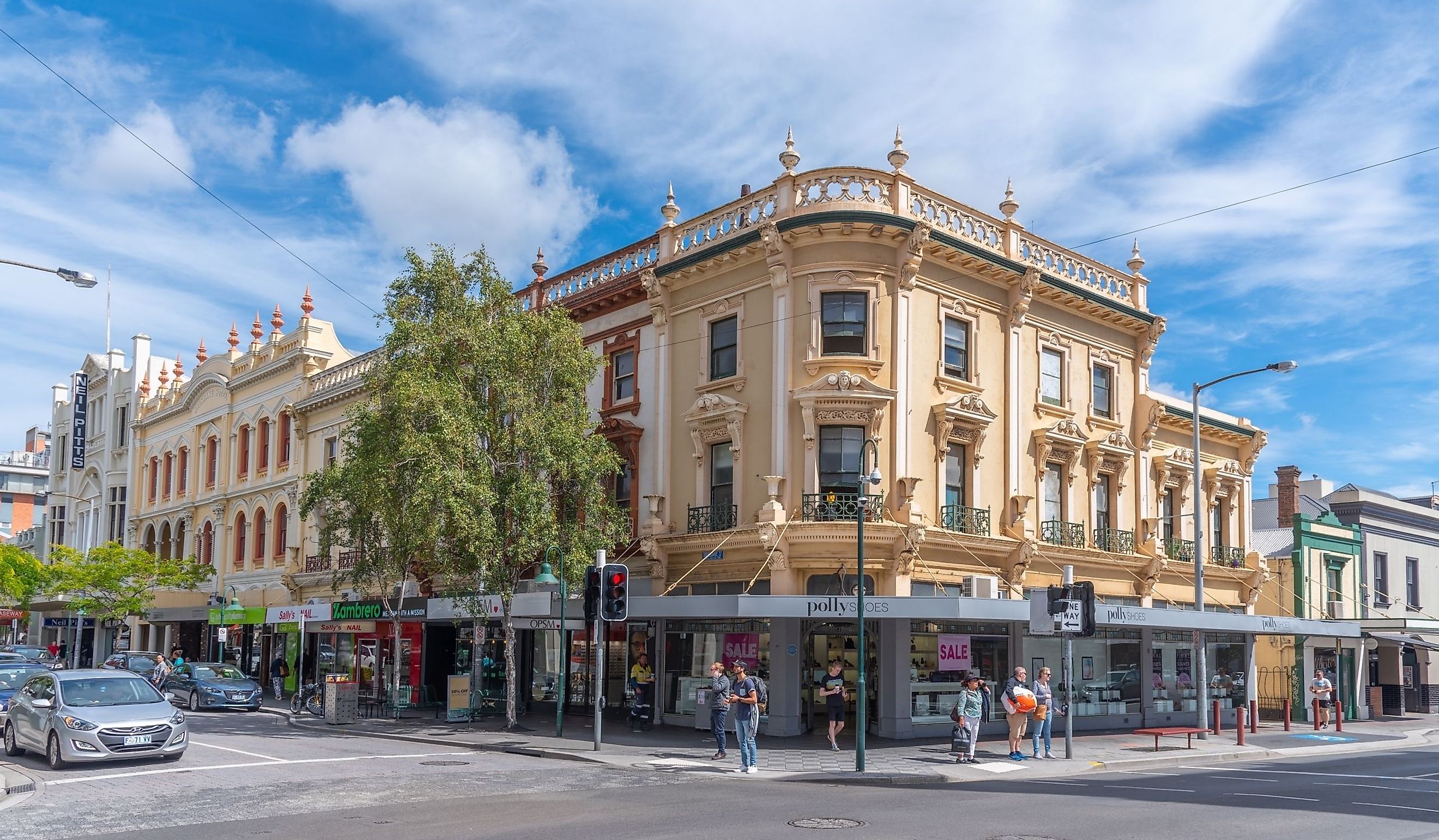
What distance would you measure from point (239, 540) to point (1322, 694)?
36566 mm

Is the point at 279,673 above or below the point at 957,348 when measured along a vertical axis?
below

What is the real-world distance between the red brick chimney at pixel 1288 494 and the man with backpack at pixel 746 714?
27304 millimetres

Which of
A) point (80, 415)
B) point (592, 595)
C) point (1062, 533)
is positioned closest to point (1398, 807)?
point (592, 595)

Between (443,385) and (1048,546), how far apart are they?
14.3 meters

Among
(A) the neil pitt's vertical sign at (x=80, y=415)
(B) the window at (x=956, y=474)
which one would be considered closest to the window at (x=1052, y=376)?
(B) the window at (x=956, y=474)

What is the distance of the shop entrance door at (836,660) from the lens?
25.4 m

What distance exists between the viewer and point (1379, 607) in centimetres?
4072

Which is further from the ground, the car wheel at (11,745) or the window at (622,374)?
the window at (622,374)

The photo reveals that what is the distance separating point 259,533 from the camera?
43312mm

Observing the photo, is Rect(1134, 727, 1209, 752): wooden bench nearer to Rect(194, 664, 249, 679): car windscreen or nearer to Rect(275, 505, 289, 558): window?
Rect(194, 664, 249, 679): car windscreen

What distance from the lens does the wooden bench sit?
79.4ft

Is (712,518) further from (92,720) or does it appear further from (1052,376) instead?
(92,720)

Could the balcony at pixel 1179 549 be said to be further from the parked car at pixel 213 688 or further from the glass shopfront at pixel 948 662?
the parked car at pixel 213 688

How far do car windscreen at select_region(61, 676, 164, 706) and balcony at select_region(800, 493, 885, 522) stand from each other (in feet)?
40.9
